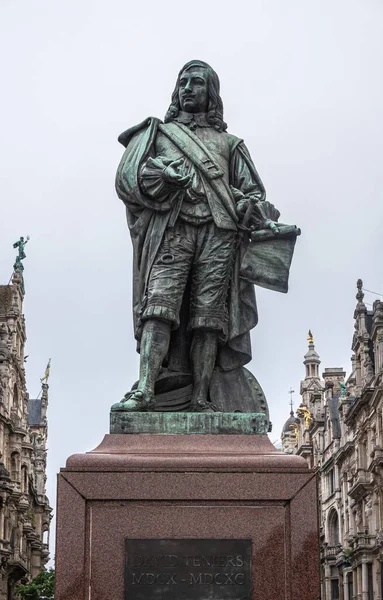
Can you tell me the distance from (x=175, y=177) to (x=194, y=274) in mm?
889

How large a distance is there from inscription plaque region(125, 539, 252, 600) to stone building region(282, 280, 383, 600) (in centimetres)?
4217

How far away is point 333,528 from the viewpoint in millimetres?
70938

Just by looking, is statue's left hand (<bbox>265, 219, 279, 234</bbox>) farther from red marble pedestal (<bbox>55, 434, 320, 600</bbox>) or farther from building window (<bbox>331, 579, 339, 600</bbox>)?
building window (<bbox>331, 579, 339, 600</bbox>)

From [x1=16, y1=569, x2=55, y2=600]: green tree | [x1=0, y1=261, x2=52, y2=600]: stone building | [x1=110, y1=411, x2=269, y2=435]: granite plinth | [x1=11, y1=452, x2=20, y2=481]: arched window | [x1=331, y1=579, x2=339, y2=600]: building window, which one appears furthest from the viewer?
[x1=331, y1=579, x2=339, y2=600]: building window

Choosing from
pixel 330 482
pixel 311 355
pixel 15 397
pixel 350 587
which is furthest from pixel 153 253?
pixel 311 355

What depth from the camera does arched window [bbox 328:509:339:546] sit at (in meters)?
70.0

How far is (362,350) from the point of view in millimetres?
57438

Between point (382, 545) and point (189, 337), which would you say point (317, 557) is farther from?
point (382, 545)

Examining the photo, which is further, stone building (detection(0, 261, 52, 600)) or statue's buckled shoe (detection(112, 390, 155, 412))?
stone building (detection(0, 261, 52, 600))

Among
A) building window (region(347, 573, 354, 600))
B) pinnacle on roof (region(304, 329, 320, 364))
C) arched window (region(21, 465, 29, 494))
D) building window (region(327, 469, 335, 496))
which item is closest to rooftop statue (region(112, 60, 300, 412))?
arched window (region(21, 465, 29, 494))

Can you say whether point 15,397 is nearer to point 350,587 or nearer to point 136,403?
point 350,587

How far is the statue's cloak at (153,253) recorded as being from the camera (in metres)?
8.84

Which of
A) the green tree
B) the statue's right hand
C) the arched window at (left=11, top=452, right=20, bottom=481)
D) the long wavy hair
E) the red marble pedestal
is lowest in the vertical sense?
the red marble pedestal

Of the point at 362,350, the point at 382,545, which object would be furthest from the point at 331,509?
the point at 382,545
